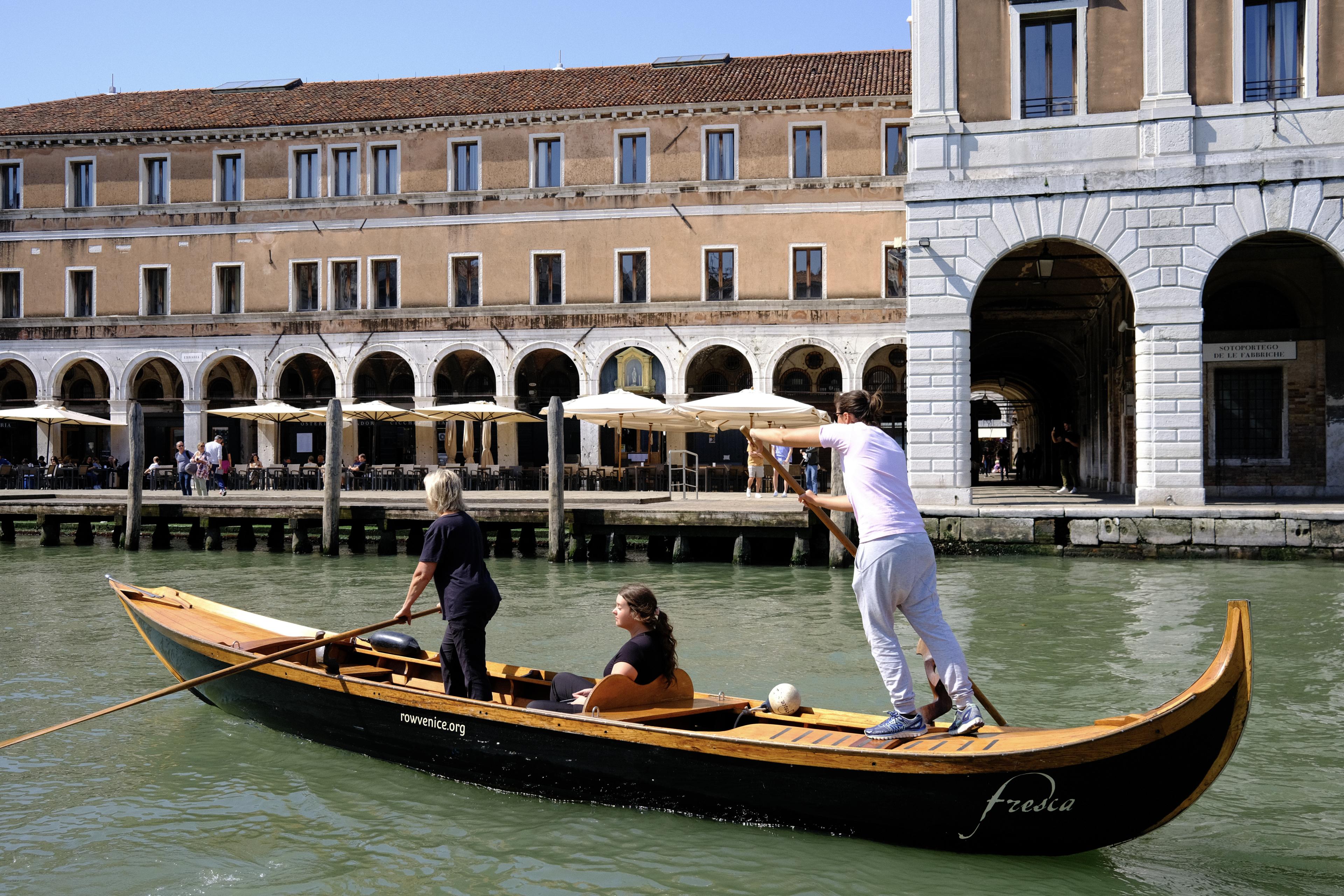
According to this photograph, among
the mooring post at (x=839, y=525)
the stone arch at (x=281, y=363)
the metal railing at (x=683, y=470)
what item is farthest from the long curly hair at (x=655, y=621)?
the stone arch at (x=281, y=363)

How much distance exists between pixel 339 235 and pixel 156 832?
2534 centimetres

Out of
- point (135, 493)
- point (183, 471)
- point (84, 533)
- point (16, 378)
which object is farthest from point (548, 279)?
point (16, 378)

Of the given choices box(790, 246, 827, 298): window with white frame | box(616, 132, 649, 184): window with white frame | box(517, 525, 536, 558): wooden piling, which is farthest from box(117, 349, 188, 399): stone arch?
box(790, 246, 827, 298): window with white frame

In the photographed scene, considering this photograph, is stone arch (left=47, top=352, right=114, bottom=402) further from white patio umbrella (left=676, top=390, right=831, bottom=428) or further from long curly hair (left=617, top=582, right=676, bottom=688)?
long curly hair (left=617, top=582, right=676, bottom=688)

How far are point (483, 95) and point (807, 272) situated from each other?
9.62m

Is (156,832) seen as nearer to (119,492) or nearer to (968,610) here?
(968,610)

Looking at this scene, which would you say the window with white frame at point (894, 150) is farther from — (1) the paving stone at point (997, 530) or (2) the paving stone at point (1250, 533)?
(2) the paving stone at point (1250, 533)

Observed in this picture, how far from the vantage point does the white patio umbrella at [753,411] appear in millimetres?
19484

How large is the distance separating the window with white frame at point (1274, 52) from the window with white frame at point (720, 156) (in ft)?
42.9

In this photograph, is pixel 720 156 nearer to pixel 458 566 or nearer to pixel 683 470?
pixel 683 470

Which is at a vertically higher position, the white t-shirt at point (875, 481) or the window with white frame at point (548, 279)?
the window with white frame at point (548, 279)

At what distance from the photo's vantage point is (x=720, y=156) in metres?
27.9

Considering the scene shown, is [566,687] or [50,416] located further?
[50,416]

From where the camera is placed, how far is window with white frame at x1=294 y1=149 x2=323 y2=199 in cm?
2955
